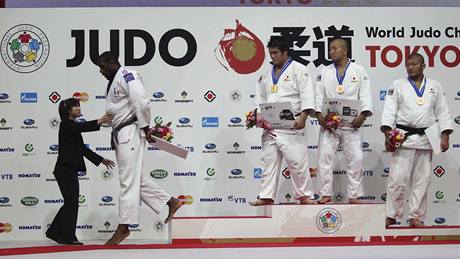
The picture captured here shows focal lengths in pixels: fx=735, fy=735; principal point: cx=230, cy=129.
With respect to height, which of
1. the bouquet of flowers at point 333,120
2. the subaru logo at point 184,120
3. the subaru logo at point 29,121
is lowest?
the subaru logo at point 29,121

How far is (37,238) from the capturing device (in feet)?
30.9

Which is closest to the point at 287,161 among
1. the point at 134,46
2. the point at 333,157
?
the point at 333,157

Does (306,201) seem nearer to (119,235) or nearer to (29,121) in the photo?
(119,235)

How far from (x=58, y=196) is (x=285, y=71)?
11.5 feet

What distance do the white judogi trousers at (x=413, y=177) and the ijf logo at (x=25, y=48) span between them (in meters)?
4.67

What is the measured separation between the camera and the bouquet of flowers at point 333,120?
8.29 metres

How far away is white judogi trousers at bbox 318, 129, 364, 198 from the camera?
845 cm

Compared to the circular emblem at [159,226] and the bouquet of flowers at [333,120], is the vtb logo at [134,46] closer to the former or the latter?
the circular emblem at [159,226]

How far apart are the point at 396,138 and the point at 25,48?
488 centimetres

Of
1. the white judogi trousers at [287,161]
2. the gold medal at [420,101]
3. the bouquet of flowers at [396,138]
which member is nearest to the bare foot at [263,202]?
the white judogi trousers at [287,161]

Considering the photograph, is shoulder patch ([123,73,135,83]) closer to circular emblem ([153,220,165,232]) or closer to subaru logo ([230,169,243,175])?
subaru logo ([230,169,243,175])

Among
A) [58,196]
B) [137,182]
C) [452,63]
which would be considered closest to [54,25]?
[58,196]

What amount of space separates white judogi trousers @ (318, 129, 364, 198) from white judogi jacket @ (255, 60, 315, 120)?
60cm

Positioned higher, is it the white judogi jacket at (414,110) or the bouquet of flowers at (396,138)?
the white judogi jacket at (414,110)
